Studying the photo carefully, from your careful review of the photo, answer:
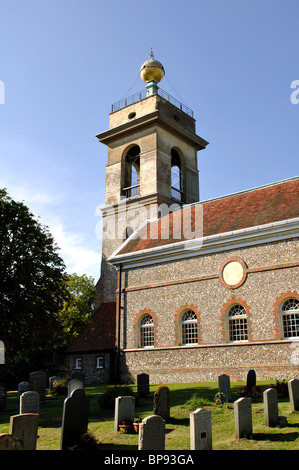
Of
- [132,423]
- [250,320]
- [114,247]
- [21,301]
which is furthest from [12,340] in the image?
[132,423]

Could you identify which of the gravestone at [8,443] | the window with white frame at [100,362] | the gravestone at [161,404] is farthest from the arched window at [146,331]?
the gravestone at [8,443]

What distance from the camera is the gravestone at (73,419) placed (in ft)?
28.9

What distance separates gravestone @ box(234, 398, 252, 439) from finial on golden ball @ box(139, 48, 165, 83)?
3113 centimetres

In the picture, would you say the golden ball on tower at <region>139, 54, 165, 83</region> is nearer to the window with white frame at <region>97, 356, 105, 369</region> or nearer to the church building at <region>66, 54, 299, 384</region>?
the church building at <region>66, 54, 299, 384</region>

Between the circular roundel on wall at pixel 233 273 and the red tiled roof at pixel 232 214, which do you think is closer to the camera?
the circular roundel on wall at pixel 233 273

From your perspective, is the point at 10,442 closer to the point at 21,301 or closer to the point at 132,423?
the point at 132,423

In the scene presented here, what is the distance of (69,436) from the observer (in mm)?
8898

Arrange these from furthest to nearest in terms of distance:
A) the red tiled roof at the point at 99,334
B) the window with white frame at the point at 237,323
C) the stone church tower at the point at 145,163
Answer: the stone church tower at the point at 145,163, the red tiled roof at the point at 99,334, the window with white frame at the point at 237,323

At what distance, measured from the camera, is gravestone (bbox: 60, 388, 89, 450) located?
28.9 ft

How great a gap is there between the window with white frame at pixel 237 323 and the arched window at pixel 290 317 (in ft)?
5.74

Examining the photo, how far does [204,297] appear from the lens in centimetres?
1992

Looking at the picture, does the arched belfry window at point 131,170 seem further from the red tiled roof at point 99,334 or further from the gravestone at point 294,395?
the gravestone at point 294,395

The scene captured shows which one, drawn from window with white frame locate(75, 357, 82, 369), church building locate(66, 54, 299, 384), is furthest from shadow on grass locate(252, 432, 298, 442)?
window with white frame locate(75, 357, 82, 369)

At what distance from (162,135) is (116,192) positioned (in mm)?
5675
